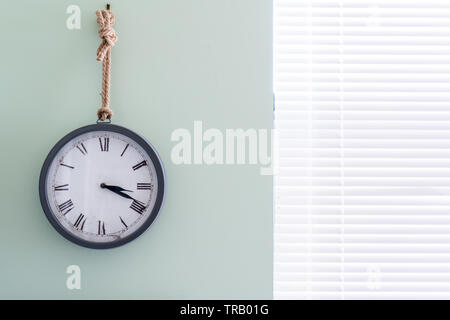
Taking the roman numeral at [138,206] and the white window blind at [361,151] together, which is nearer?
the roman numeral at [138,206]

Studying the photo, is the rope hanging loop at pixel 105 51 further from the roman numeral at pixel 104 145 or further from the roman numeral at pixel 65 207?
the roman numeral at pixel 65 207

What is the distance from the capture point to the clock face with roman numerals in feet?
3.28

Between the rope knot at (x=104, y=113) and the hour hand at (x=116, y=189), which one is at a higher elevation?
the rope knot at (x=104, y=113)

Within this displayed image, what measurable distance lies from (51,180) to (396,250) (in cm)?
91

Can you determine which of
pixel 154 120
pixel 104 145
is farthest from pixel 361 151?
pixel 104 145

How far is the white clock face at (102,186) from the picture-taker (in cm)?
100

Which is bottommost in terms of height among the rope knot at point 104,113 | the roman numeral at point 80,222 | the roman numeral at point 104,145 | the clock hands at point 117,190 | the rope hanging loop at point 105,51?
the roman numeral at point 80,222

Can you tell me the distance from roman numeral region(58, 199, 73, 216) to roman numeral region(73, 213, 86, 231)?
0.10 ft

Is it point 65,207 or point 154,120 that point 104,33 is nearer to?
point 154,120

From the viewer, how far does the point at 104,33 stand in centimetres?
102

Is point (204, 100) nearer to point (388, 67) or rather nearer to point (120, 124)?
point (120, 124)

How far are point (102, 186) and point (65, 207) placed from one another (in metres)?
0.10

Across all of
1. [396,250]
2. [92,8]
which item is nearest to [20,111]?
[92,8]

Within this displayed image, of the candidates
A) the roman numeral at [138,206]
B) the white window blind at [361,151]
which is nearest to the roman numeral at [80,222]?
the roman numeral at [138,206]
